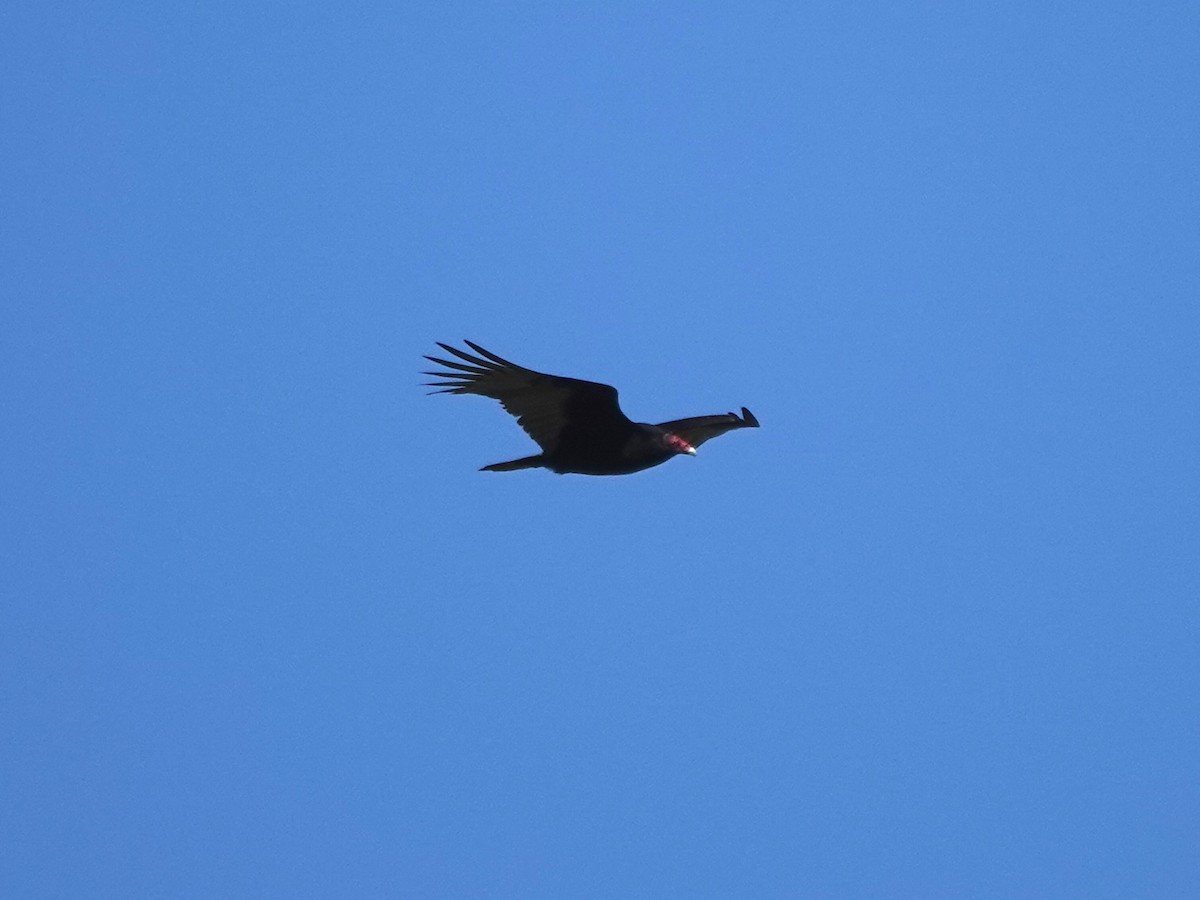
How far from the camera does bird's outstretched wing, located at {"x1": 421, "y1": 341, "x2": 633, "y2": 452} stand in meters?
15.8

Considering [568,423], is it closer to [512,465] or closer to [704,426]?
[512,465]

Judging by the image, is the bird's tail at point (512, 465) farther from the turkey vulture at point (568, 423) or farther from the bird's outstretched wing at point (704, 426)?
the bird's outstretched wing at point (704, 426)

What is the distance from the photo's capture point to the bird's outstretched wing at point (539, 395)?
15809mm

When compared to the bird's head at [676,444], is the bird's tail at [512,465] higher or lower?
lower

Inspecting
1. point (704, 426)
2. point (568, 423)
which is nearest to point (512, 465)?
point (568, 423)

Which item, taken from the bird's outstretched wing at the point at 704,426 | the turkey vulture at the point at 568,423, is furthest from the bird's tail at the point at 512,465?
the bird's outstretched wing at the point at 704,426

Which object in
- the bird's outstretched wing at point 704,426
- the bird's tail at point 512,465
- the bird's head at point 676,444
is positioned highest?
the bird's outstretched wing at point 704,426

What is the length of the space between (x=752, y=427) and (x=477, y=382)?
Result: 4.22 m

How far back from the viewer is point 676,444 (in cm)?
1678

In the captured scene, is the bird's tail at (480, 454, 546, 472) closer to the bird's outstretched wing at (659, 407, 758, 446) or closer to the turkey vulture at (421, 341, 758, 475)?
the turkey vulture at (421, 341, 758, 475)

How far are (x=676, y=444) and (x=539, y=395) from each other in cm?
160

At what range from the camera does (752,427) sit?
19016mm

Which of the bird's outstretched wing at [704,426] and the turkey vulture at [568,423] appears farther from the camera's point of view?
the bird's outstretched wing at [704,426]

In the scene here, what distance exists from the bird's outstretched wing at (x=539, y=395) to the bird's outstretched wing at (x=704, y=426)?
1.83 m
